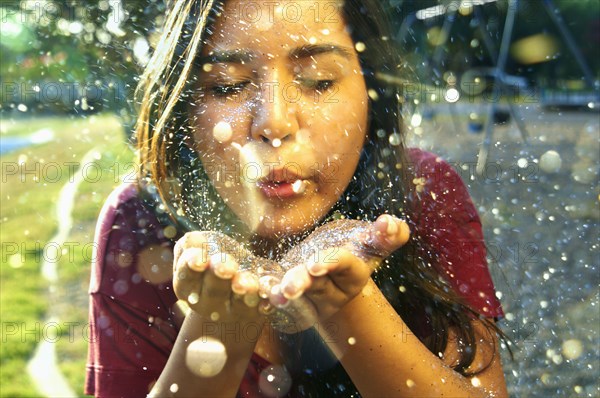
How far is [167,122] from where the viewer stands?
149 cm

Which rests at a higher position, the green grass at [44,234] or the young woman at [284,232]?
the young woman at [284,232]

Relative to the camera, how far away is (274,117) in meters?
1.19

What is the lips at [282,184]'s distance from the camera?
1.27 m

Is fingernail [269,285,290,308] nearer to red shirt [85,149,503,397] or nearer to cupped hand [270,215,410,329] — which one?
cupped hand [270,215,410,329]

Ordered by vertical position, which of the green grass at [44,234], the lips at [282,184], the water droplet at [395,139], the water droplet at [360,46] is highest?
the water droplet at [360,46]

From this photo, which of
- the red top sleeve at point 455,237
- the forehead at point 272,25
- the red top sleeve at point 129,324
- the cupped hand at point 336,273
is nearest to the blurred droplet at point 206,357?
the cupped hand at point 336,273

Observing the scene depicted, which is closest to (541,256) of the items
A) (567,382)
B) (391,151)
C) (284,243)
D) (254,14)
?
(567,382)

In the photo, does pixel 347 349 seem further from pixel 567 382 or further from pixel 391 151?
pixel 567 382

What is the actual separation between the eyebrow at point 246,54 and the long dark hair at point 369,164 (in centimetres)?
6

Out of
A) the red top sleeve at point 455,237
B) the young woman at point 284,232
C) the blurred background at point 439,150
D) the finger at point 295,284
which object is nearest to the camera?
the finger at point 295,284

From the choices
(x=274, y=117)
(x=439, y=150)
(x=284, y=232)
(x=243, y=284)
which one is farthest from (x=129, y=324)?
(x=439, y=150)

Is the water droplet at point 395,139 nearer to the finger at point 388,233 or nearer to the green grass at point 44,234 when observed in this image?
the finger at point 388,233

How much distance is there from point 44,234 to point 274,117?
2.71m

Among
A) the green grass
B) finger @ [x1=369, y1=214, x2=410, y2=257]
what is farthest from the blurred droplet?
the green grass
